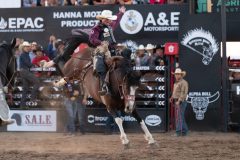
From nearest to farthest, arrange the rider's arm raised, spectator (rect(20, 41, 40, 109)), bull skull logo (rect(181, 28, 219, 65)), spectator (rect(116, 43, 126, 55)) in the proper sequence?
the rider's arm raised
spectator (rect(116, 43, 126, 55))
bull skull logo (rect(181, 28, 219, 65))
spectator (rect(20, 41, 40, 109))

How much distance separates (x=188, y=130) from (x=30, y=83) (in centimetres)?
447

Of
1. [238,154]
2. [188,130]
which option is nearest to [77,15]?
[188,130]

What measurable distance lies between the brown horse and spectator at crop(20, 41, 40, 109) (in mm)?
3019

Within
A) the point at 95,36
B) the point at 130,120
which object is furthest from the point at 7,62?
the point at 130,120

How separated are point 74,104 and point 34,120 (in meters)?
1.42

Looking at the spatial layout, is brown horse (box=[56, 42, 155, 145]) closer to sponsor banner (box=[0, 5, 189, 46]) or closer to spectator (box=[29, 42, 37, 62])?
spectator (box=[29, 42, 37, 62])

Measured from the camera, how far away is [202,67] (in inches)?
709

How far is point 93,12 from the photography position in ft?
61.8

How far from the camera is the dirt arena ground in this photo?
12.0 metres

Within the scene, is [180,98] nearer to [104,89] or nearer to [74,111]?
[74,111]

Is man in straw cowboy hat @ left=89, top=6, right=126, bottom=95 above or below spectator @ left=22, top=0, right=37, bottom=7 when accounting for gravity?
below

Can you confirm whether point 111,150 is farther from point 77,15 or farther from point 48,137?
point 77,15

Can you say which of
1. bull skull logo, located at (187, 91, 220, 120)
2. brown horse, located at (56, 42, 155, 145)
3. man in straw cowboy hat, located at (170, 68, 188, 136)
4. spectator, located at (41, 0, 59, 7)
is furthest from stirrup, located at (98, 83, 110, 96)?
spectator, located at (41, 0, 59, 7)

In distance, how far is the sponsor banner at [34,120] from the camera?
18.5 m
